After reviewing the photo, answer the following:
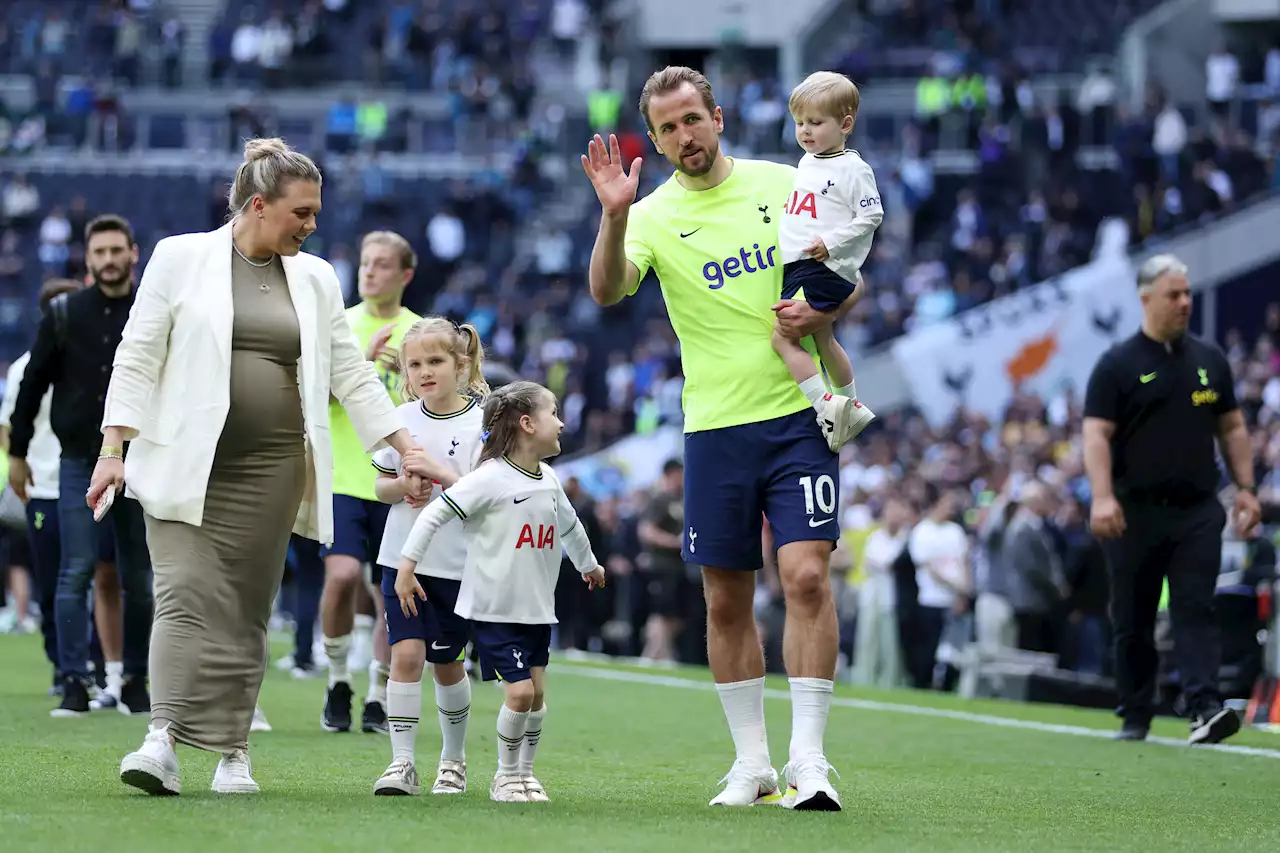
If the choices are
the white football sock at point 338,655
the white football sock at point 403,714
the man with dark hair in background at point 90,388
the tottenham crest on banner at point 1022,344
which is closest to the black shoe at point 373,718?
the white football sock at point 338,655

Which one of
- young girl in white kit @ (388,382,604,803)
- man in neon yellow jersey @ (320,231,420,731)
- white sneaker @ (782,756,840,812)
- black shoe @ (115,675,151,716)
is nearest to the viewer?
white sneaker @ (782,756,840,812)

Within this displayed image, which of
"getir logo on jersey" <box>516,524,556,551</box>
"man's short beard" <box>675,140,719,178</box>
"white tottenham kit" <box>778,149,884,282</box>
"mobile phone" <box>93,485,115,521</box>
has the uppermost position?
"man's short beard" <box>675,140,719,178</box>

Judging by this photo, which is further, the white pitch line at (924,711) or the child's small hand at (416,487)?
the white pitch line at (924,711)

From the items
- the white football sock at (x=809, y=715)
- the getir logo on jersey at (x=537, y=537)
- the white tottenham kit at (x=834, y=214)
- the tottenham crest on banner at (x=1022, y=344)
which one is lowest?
the white football sock at (x=809, y=715)

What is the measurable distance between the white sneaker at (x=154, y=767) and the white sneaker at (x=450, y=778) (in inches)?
36.3

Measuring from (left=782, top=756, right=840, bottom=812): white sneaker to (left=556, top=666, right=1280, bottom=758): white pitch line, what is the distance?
12.3 feet

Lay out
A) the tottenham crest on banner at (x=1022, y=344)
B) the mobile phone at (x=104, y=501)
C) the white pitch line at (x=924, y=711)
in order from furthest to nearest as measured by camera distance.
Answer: the tottenham crest on banner at (x=1022, y=344)
the white pitch line at (x=924, y=711)
the mobile phone at (x=104, y=501)

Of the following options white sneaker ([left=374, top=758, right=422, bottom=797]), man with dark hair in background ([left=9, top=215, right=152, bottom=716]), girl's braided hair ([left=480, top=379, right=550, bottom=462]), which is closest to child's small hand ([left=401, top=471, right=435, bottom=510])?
girl's braided hair ([left=480, top=379, right=550, bottom=462])

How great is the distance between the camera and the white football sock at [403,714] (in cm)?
741

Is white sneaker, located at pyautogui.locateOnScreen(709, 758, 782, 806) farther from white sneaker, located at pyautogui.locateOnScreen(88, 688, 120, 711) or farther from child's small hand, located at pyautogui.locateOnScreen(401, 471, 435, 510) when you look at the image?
white sneaker, located at pyautogui.locateOnScreen(88, 688, 120, 711)

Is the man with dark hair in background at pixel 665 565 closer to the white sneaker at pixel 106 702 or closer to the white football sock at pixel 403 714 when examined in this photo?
the white sneaker at pixel 106 702

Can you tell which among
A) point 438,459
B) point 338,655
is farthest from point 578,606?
point 438,459

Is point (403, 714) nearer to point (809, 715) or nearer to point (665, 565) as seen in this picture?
point (809, 715)

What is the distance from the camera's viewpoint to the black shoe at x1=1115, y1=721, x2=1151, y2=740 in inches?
434
